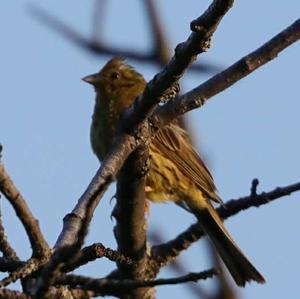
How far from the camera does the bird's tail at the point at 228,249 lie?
614 cm

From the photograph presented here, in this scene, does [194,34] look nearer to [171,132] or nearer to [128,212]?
[128,212]

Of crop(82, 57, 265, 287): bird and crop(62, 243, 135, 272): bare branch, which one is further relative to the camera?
crop(82, 57, 265, 287): bird

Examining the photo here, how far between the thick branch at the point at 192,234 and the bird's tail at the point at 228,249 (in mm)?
650

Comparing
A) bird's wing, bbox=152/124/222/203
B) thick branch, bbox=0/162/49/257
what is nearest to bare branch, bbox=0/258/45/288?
thick branch, bbox=0/162/49/257

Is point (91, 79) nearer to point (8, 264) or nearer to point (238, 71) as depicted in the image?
point (238, 71)

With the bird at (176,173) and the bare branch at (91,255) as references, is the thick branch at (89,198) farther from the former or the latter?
the bird at (176,173)

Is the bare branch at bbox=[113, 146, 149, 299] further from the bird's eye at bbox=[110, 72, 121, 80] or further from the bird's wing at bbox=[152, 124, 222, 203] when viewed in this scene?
the bird's eye at bbox=[110, 72, 121, 80]

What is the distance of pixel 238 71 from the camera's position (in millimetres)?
3521

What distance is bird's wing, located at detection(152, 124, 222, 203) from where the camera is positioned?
6.79 metres

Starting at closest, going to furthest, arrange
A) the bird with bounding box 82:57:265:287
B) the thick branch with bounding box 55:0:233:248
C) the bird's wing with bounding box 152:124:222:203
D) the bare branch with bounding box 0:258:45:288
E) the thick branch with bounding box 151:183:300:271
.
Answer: the bare branch with bounding box 0:258:45:288 → the thick branch with bounding box 55:0:233:248 → the thick branch with bounding box 151:183:300:271 → the bird with bounding box 82:57:265:287 → the bird's wing with bounding box 152:124:222:203

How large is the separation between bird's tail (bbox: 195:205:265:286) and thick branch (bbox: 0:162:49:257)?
353cm

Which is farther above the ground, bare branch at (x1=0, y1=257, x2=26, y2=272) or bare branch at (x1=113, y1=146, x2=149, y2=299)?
bare branch at (x1=113, y1=146, x2=149, y2=299)

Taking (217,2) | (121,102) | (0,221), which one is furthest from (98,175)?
(121,102)

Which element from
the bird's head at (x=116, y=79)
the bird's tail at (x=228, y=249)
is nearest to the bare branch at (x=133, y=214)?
the bird's tail at (x=228, y=249)
